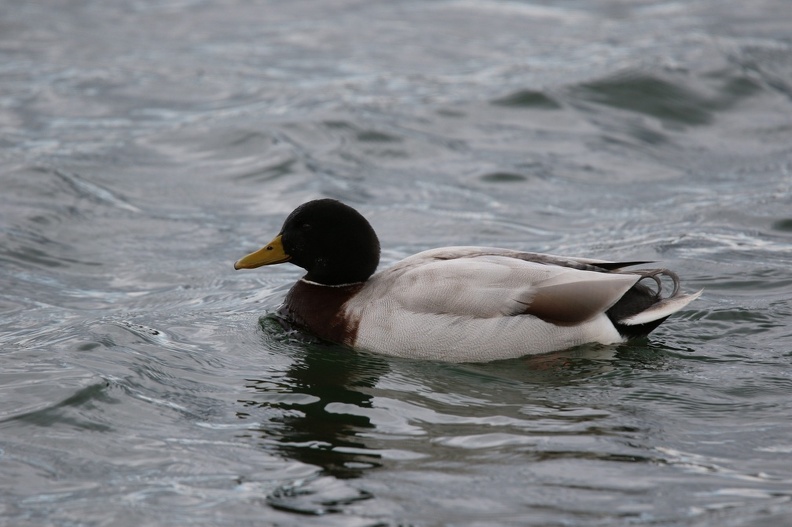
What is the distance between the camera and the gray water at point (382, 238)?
5.43m

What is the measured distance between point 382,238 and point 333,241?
279 centimetres

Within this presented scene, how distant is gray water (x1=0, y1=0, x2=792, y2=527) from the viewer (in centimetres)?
543

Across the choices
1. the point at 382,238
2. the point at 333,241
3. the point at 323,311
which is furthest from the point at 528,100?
the point at 323,311

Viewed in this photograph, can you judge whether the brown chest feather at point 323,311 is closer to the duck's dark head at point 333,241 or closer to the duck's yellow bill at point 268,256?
the duck's dark head at point 333,241

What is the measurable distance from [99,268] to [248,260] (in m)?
2.44

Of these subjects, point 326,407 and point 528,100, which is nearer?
point 326,407

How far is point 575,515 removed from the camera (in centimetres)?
498

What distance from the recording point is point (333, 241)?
296 inches

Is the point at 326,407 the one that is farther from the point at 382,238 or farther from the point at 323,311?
the point at 382,238

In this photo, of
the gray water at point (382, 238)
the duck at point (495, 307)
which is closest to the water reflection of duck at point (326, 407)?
the gray water at point (382, 238)

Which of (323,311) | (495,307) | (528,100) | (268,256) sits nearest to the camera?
(495,307)

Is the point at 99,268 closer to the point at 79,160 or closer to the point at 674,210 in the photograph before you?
the point at 79,160

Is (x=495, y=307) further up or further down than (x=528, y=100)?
further down

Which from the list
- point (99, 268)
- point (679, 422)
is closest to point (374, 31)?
point (99, 268)
